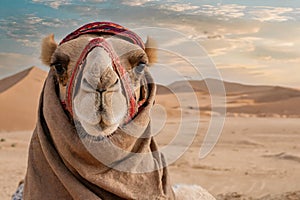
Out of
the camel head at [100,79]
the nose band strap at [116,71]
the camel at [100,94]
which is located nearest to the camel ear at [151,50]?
the camel at [100,94]

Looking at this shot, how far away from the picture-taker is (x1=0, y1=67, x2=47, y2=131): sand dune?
98.9 ft

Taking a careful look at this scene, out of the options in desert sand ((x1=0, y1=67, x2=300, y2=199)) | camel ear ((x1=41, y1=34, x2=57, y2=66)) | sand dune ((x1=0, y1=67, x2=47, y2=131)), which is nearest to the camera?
camel ear ((x1=41, y1=34, x2=57, y2=66))

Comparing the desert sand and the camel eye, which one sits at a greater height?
the camel eye

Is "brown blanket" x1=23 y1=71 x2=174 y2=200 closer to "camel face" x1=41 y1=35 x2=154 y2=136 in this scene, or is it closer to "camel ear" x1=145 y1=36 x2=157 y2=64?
"camel face" x1=41 y1=35 x2=154 y2=136

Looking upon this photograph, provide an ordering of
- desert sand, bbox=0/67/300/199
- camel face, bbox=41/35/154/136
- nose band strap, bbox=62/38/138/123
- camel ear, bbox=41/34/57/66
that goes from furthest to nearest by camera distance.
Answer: desert sand, bbox=0/67/300/199 → camel ear, bbox=41/34/57/66 → nose band strap, bbox=62/38/138/123 → camel face, bbox=41/35/154/136

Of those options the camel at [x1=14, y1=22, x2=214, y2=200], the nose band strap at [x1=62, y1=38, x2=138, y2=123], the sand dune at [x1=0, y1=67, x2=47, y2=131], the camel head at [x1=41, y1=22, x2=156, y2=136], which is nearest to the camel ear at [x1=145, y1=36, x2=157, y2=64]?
the camel at [x1=14, y1=22, x2=214, y2=200]

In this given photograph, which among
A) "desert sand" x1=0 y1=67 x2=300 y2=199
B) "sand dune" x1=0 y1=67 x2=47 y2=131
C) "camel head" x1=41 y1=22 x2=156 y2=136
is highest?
"camel head" x1=41 y1=22 x2=156 y2=136

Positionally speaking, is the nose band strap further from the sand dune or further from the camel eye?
the sand dune

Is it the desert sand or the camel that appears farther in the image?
the desert sand

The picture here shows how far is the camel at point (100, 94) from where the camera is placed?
2.79m

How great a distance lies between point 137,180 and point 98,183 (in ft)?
0.89

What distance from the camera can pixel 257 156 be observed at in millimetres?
15516

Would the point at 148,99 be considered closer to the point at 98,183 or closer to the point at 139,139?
the point at 139,139

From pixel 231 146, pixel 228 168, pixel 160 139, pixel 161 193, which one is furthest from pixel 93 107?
pixel 160 139
